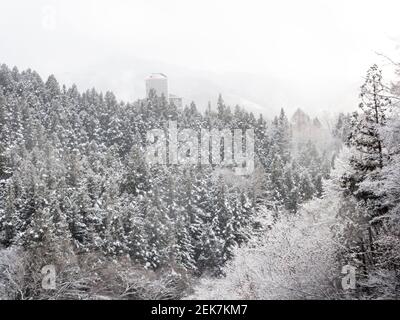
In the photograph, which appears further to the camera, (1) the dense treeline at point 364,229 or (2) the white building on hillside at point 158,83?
(2) the white building on hillside at point 158,83

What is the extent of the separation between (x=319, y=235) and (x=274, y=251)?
3290 millimetres

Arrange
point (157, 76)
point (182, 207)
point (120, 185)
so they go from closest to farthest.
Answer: point (182, 207), point (120, 185), point (157, 76)

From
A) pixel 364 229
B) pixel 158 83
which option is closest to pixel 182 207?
pixel 364 229

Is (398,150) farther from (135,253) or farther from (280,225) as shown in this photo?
(135,253)

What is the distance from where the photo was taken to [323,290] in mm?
19203

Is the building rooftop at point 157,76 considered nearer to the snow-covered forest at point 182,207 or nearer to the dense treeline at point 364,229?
the snow-covered forest at point 182,207

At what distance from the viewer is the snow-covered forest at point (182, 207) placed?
17938mm

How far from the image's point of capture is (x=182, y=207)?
236 ft

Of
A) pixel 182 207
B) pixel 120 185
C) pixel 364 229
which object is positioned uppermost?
pixel 120 185

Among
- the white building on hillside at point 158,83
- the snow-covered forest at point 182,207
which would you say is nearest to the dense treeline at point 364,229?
the snow-covered forest at point 182,207

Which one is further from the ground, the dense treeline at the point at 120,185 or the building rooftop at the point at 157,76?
the building rooftop at the point at 157,76

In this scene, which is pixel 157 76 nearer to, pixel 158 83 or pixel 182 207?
pixel 158 83

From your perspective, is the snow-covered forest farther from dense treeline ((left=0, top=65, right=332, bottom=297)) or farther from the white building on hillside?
the white building on hillside
